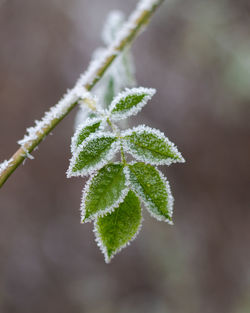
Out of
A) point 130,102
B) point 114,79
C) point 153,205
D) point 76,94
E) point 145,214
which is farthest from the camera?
point 145,214

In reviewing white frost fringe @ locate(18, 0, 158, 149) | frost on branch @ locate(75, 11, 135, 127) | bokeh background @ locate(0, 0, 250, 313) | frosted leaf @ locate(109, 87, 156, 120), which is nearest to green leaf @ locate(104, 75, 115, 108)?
frost on branch @ locate(75, 11, 135, 127)

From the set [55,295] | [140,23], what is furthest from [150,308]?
[140,23]

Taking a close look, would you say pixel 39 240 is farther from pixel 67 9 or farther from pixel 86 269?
pixel 67 9

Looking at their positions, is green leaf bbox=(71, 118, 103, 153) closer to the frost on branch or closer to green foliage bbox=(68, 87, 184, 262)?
green foliage bbox=(68, 87, 184, 262)

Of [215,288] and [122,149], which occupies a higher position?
[122,149]

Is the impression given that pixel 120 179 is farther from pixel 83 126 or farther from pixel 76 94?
pixel 76 94

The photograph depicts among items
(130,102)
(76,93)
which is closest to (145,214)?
(76,93)
